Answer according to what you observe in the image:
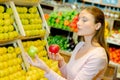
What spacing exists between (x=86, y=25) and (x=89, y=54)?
0.28 m

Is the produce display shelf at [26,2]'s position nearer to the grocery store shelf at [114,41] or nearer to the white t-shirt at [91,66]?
the white t-shirt at [91,66]

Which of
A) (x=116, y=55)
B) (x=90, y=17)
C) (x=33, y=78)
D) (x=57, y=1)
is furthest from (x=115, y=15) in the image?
(x=90, y=17)

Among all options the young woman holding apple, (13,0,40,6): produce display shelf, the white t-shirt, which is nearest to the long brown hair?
the young woman holding apple

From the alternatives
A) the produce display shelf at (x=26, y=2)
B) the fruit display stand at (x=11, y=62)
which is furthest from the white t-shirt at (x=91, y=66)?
the produce display shelf at (x=26, y=2)

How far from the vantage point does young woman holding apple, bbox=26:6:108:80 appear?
2477 mm

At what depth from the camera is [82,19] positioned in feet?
8.59

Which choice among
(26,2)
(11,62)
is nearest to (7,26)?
(11,62)

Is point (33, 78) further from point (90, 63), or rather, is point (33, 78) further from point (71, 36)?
point (71, 36)

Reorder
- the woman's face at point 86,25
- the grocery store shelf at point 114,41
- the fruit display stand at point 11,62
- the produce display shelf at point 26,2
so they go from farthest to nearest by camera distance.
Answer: the grocery store shelf at point 114,41
the produce display shelf at point 26,2
the fruit display stand at point 11,62
the woman's face at point 86,25

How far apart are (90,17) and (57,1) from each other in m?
5.50

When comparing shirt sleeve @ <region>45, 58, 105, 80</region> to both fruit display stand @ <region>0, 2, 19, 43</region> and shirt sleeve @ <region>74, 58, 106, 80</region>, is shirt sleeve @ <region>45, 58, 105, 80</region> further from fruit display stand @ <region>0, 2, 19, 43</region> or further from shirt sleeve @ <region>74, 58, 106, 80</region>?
fruit display stand @ <region>0, 2, 19, 43</region>

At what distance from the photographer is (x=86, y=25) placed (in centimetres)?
259

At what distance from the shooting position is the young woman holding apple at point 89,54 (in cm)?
248

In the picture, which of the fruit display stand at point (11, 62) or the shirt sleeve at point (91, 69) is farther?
the fruit display stand at point (11, 62)
